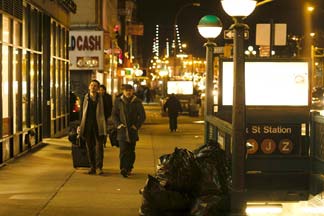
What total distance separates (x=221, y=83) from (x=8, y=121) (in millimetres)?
5458

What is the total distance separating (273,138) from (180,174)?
7.99ft

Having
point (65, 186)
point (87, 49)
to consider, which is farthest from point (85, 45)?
point (65, 186)

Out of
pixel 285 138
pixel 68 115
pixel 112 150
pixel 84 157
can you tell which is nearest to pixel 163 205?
pixel 285 138

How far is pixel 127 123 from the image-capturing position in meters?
12.5

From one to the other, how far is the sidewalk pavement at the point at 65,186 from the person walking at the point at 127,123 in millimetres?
314

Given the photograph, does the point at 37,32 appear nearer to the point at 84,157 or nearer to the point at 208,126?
the point at 84,157

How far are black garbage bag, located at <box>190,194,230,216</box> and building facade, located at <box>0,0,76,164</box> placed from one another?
6.76 m

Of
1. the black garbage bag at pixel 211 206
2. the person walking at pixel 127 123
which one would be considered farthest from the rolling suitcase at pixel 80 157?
the black garbage bag at pixel 211 206

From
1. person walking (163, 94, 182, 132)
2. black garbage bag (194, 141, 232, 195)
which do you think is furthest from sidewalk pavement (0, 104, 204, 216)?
person walking (163, 94, 182, 132)

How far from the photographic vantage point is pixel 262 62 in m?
10.3

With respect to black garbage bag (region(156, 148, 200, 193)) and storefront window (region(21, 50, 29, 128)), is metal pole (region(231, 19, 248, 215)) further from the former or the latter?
storefront window (region(21, 50, 29, 128))

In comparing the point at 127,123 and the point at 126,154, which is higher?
the point at 127,123

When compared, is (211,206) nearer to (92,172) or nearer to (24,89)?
(92,172)

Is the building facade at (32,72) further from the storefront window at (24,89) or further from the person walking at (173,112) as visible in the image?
the person walking at (173,112)
